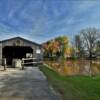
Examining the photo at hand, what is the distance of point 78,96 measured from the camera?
7.33 m

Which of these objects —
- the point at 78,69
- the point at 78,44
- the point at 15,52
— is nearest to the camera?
the point at 78,69

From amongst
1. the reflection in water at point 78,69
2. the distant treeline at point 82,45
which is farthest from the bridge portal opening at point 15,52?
Result: the distant treeline at point 82,45

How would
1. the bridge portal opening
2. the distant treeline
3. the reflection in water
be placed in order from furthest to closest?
the distant treeline, the bridge portal opening, the reflection in water

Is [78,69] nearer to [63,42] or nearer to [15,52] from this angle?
[15,52]

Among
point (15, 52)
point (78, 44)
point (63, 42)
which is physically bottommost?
point (15, 52)

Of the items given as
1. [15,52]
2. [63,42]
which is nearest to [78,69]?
[15,52]

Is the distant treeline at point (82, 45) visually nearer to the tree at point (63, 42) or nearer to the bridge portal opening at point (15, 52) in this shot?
the tree at point (63, 42)

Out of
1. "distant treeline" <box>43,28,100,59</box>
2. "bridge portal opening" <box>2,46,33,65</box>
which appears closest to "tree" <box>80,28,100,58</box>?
"distant treeline" <box>43,28,100,59</box>

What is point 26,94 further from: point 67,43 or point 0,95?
point 67,43

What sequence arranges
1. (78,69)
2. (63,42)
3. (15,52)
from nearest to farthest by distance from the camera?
(78,69) → (15,52) → (63,42)

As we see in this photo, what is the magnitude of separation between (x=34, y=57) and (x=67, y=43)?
54639 mm

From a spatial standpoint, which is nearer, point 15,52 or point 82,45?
point 15,52

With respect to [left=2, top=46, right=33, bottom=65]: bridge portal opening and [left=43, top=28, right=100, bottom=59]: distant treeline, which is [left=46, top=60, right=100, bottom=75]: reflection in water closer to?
[left=2, top=46, right=33, bottom=65]: bridge portal opening

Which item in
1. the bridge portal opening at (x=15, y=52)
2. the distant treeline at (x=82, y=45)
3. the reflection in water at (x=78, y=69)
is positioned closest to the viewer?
the reflection in water at (x=78, y=69)
